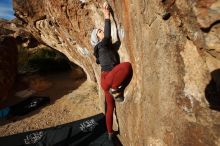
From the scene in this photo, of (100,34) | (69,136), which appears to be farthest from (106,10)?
(69,136)

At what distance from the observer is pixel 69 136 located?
7.17 meters

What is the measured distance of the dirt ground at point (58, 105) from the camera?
8680 millimetres

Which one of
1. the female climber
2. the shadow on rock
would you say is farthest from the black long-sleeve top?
the shadow on rock

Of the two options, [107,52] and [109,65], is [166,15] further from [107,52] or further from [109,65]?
[109,65]

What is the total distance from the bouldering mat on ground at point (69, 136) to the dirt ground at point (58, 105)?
42.0 inches

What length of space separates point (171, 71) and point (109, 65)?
71.1 inches

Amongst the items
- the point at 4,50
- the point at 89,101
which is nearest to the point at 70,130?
the point at 89,101

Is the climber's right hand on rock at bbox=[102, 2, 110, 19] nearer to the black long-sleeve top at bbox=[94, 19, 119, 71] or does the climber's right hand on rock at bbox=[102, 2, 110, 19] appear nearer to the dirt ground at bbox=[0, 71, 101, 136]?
the black long-sleeve top at bbox=[94, 19, 119, 71]

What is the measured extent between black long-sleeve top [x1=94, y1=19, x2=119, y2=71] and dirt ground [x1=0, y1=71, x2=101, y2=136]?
3.52 meters

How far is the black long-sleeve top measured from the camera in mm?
5219

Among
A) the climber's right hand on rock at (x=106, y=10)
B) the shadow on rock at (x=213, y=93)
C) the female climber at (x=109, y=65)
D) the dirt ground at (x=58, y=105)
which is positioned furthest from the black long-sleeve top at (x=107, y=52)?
the dirt ground at (x=58, y=105)

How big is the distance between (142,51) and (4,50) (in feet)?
32.3

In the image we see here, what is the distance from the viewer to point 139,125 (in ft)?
16.3

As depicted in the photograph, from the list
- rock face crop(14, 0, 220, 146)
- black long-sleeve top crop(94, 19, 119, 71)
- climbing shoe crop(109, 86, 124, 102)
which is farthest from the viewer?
climbing shoe crop(109, 86, 124, 102)
